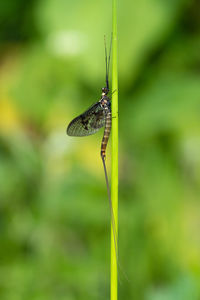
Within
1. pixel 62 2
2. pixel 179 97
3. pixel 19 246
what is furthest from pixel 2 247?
pixel 62 2

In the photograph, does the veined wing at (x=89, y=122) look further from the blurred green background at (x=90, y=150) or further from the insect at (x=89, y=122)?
the blurred green background at (x=90, y=150)

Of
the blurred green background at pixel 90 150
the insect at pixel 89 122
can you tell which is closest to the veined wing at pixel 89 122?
the insect at pixel 89 122

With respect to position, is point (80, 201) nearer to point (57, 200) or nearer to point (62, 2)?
point (57, 200)

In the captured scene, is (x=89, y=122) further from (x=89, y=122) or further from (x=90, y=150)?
(x=90, y=150)

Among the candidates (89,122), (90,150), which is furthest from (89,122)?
(90,150)

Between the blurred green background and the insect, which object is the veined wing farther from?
the blurred green background

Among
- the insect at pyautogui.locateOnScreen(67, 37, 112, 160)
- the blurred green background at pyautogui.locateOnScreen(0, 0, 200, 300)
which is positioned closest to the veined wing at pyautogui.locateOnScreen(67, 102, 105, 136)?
the insect at pyautogui.locateOnScreen(67, 37, 112, 160)

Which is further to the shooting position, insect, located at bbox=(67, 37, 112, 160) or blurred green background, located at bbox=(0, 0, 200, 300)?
blurred green background, located at bbox=(0, 0, 200, 300)
